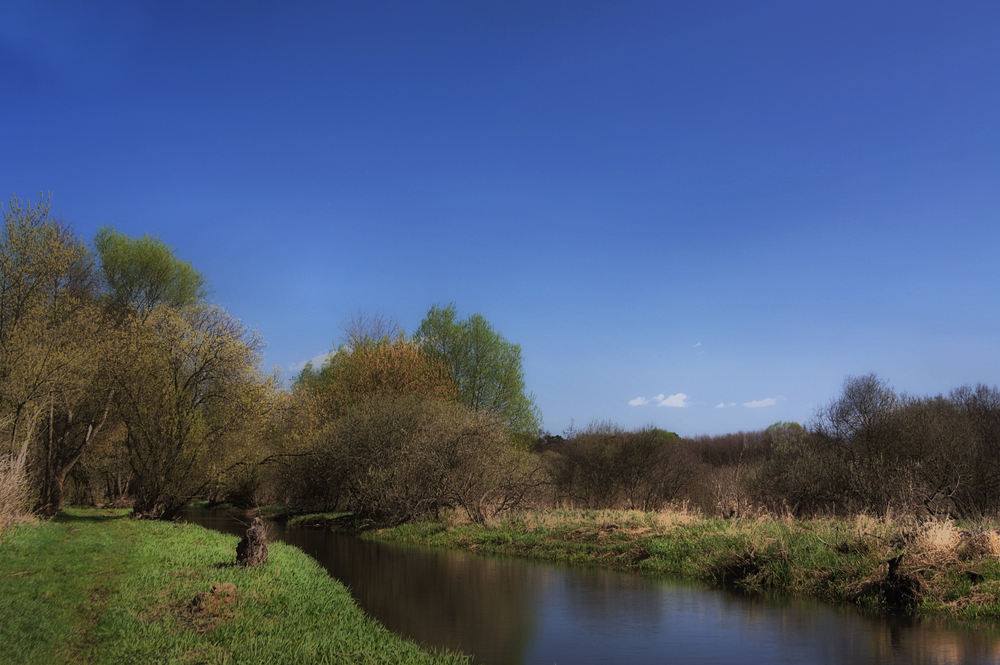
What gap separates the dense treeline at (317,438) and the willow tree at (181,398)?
64mm

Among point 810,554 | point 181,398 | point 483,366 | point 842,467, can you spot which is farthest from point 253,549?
point 483,366

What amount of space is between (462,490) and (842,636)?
20.0 meters

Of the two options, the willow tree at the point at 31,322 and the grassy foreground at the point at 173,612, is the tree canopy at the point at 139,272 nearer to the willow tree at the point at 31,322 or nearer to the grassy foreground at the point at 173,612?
the willow tree at the point at 31,322

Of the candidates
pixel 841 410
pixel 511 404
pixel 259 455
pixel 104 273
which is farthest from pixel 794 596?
pixel 104 273

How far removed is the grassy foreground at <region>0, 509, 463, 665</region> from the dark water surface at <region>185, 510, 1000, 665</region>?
142 centimetres

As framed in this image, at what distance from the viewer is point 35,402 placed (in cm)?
2352

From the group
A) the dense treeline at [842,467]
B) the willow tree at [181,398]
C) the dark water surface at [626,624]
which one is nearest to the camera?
the dark water surface at [626,624]

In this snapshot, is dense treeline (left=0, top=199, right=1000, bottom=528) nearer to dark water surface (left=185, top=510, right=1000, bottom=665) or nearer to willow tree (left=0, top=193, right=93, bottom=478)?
willow tree (left=0, top=193, right=93, bottom=478)

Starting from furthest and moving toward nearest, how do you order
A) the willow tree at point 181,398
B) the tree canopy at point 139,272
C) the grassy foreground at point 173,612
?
the tree canopy at point 139,272 → the willow tree at point 181,398 → the grassy foreground at point 173,612

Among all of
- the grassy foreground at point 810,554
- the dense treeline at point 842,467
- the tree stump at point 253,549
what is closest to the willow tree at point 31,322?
the tree stump at point 253,549

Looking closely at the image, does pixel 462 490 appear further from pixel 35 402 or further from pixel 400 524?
pixel 35 402

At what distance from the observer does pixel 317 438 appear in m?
35.7

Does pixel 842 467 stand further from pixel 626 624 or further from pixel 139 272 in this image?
pixel 139 272

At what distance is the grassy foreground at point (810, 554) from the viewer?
46.3 feet
